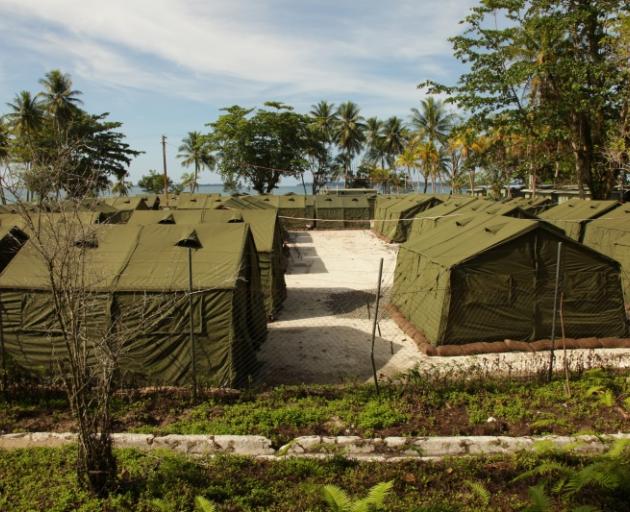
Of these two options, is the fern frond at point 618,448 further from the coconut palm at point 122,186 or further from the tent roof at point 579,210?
the coconut palm at point 122,186

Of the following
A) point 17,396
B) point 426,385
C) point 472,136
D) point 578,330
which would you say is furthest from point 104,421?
point 472,136

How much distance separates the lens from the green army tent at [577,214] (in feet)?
58.8

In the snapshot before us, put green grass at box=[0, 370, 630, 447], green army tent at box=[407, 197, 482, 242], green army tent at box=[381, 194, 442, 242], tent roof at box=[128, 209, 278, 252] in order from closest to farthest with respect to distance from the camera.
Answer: green grass at box=[0, 370, 630, 447]
tent roof at box=[128, 209, 278, 252]
green army tent at box=[407, 197, 482, 242]
green army tent at box=[381, 194, 442, 242]

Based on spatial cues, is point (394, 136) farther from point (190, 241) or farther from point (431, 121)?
point (190, 241)

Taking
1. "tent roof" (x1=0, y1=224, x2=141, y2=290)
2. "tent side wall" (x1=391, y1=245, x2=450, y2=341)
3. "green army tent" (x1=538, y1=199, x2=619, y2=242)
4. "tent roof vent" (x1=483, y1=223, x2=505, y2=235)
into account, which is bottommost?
"tent side wall" (x1=391, y1=245, x2=450, y2=341)

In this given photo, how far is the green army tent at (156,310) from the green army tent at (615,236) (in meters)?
11.5

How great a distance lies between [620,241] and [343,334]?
9.30 m

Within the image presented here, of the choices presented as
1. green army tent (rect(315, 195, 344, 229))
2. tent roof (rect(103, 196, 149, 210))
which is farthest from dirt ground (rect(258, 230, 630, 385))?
green army tent (rect(315, 195, 344, 229))

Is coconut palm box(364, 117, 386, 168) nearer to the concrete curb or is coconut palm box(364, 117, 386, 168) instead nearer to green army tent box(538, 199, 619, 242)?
green army tent box(538, 199, 619, 242)

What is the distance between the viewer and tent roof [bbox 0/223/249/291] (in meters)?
9.27

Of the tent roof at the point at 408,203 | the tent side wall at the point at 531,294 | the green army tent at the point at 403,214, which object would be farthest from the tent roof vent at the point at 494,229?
the tent roof at the point at 408,203

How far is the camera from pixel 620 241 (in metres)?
15.3

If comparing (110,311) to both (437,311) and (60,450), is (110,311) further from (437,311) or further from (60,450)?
(437,311)

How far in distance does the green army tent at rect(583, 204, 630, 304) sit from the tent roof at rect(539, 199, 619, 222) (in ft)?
1.68
